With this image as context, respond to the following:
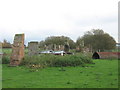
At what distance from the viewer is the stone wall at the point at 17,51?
1784 cm

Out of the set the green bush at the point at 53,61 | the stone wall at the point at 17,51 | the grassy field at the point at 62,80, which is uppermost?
the stone wall at the point at 17,51

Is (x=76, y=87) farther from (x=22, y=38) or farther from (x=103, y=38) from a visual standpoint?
(x=103, y=38)

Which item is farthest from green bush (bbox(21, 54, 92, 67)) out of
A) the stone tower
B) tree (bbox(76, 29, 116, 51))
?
tree (bbox(76, 29, 116, 51))

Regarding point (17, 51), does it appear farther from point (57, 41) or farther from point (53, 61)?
point (57, 41)

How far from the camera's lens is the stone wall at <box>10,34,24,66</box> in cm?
1784

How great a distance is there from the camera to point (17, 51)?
1798 centimetres

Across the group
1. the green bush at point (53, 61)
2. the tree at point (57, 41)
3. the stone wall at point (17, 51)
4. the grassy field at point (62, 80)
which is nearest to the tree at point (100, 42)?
the tree at point (57, 41)

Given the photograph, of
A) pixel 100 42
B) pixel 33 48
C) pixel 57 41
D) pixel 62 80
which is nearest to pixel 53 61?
pixel 33 48

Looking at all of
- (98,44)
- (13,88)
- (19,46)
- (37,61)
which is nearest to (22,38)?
(19,46)

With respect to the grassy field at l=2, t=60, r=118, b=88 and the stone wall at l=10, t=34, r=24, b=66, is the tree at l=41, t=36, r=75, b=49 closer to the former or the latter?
the stone wall at l=10, t=34, r=24, b=66

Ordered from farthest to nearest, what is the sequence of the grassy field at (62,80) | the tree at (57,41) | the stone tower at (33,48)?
the tree at (57,41)
the stone tower at (33,48)
the grassy field at (62,80)

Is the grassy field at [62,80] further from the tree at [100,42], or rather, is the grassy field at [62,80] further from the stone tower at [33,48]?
the tree at [100,42]

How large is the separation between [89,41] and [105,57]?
28069mm

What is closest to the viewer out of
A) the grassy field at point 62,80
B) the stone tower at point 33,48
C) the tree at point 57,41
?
the grassy field at point 62,80
